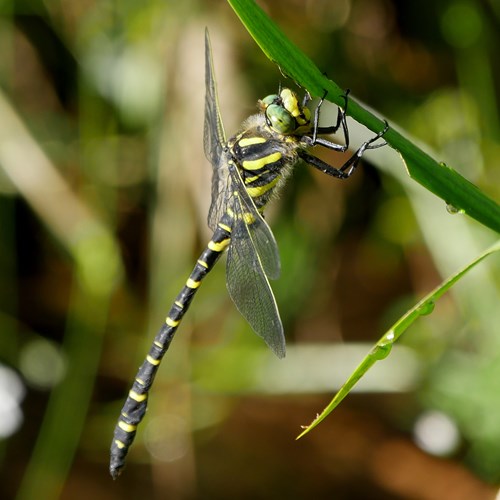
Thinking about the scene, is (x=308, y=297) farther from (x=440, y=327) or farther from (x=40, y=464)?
(x=40, y=464)

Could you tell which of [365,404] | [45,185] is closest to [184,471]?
[365,404]

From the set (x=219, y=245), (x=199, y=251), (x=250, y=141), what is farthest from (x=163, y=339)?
(x=199, y=251)

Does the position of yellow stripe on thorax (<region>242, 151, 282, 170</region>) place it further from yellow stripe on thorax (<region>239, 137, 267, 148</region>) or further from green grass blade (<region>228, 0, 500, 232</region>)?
green grass blade (<region>228, 0, 500, 232</region>)

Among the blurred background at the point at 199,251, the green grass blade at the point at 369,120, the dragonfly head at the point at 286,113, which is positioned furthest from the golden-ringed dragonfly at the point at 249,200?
the blurred background at the point at 199,251

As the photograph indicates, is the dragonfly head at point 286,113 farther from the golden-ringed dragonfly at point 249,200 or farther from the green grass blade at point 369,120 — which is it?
the green grass blade at point 369,120

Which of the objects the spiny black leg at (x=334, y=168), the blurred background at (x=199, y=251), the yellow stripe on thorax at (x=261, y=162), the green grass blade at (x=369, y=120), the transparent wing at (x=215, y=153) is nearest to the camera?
the green grass blade at (x=369, y=120)
